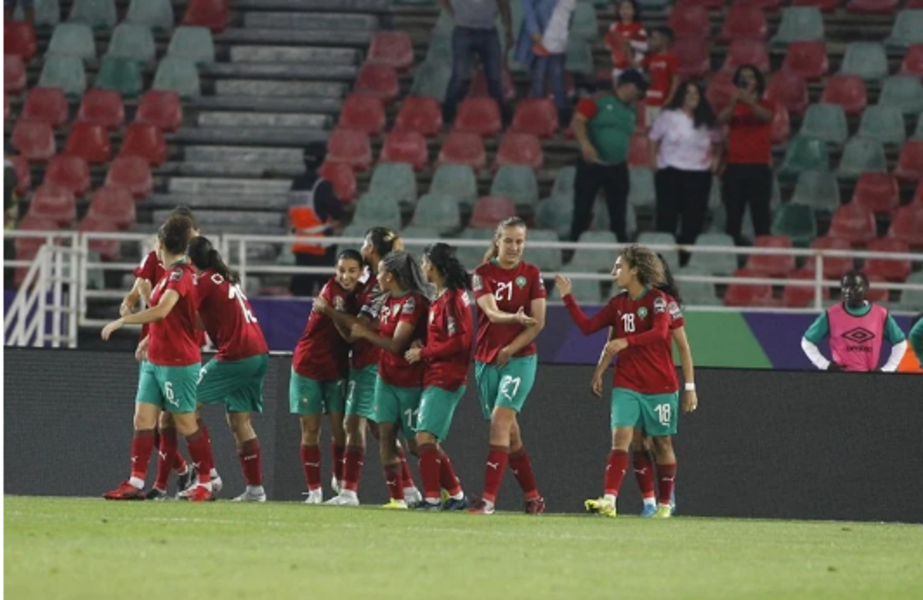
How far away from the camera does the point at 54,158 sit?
23.8 m

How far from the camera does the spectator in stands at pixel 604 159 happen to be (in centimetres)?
2181

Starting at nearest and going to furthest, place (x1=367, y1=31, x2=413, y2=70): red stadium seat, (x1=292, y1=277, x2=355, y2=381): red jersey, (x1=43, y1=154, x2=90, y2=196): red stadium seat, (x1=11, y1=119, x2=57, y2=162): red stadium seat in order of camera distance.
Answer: (x1=292, y1=277, x2=355, y2=381): red jersey → (x1=43, y1=154, x2=90, y2=196): red stadium seat → (x1=11, y1=119, x2=57, y2=162): red stadium seat → (x1=367, y1=31, x2=413, y2=70): red stadium seat

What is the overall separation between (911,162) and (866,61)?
5.72 ft

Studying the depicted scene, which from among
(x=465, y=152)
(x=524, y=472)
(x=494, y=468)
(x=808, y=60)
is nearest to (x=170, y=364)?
(x=494, y=468)

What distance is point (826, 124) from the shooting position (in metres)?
23.2

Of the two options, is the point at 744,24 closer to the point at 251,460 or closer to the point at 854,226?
the point at 854,226

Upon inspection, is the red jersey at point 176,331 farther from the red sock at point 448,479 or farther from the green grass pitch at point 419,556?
the red sock at point 448,479

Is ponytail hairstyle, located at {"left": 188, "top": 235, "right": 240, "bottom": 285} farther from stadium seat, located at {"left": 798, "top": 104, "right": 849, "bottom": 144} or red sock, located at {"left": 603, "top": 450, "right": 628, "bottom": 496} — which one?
stadium seat, located at {"left": 798, "top": 104, "right": 849, "bottom": 144}

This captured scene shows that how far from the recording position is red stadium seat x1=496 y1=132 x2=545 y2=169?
23.2 meters

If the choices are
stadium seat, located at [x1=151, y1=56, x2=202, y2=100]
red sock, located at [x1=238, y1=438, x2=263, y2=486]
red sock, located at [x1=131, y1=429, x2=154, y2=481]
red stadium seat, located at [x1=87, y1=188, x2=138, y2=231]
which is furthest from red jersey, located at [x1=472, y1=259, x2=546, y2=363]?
stadium seat, located at [x1=151, y1=56, x2=202, y2=100]

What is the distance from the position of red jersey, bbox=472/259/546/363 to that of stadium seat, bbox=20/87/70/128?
1203 cm

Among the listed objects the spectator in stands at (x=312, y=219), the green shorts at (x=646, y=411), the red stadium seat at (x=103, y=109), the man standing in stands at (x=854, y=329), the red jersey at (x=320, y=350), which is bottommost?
the green shorts at (x=646, y=411)

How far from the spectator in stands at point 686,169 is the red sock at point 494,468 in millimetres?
8664

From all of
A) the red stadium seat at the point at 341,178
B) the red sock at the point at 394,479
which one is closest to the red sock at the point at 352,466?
the red sock at the point at 394,479
